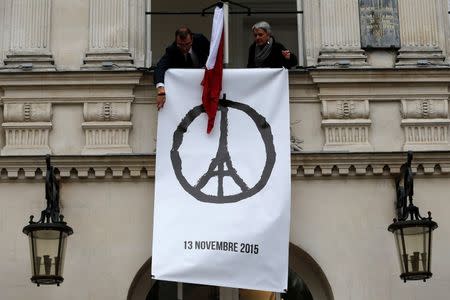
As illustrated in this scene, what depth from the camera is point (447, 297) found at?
1104 cm

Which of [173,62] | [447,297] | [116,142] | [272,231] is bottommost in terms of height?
[447,297]

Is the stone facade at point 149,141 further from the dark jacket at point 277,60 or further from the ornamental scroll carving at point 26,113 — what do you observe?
the dark jacket at point 277,60

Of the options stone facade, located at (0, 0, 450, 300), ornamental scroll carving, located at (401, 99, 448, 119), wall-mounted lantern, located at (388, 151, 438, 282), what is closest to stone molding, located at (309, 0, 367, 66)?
stone facade, located at (0, 0, 450, 300)

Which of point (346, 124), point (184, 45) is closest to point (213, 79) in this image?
point (184, 45)

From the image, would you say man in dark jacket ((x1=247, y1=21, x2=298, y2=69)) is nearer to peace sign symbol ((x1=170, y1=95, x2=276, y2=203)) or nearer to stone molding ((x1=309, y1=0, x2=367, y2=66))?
stone molding ((x1=309, y1=0, x2=367, y2=66))

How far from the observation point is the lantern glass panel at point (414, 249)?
10.3 meters

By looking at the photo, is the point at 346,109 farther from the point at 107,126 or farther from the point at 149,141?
the point at 107,126

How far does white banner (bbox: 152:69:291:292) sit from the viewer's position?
1038cm

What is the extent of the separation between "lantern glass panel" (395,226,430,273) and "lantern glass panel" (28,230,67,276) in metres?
3.56

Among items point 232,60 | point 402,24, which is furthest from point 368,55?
point 232,60

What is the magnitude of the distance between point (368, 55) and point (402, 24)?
23.7 inches

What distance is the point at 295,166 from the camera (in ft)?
37.3

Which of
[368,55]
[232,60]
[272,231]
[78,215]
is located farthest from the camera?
[232,60]

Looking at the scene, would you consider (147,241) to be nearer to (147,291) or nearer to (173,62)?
(147,291)
